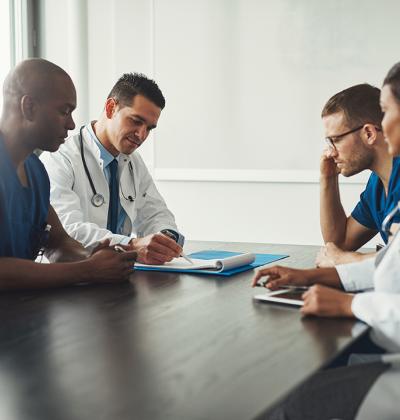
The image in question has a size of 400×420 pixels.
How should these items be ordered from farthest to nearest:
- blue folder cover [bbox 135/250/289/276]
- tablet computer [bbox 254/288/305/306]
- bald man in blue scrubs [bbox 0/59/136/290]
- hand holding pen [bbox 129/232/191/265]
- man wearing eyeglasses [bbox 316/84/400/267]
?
man wearing eyeglasses [bbox 316/84/400/267] < hand holding pen [bbox 129/232/191/265] < blue folder cover [bbox 135/250/289/276] < bald man in blue scrubs [bbox 0/59/136/290] < tablet computer [bbox 254/288/305/306]

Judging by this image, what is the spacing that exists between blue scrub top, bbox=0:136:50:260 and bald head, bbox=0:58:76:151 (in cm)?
7

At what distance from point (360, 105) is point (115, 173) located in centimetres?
98

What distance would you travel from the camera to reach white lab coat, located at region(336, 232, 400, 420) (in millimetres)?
1224

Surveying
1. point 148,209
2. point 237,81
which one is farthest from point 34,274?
point 237,81

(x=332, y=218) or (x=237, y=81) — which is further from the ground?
(x=237, y=81)

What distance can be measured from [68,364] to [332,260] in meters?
1.26

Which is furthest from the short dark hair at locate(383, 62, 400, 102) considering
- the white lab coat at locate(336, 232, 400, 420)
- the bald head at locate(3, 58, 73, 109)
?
the bald head at locate(3, 58, 73, 109)

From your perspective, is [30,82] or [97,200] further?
[97,200]

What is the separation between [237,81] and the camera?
14.4 ft

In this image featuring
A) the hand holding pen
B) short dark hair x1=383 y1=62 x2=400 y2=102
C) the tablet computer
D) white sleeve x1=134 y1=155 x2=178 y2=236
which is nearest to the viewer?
the tablet computer

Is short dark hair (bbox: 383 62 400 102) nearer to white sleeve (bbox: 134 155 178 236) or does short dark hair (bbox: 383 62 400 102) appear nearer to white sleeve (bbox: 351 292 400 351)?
white sleeve (bbox: 351 292 400 351)

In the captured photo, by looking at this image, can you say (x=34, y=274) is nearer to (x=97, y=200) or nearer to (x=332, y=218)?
(x=97, y=200)

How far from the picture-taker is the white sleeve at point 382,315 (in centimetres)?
136

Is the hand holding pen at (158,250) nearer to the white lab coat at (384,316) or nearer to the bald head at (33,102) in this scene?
the bald head at (33,102)
